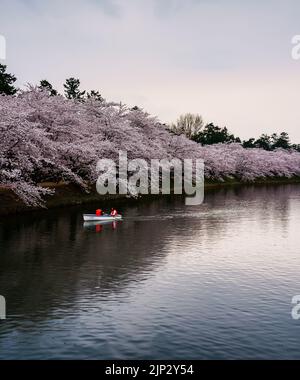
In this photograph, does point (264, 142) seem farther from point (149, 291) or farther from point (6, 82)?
point (149, 291)

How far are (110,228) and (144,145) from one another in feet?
101

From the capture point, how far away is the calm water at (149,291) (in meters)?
13.9

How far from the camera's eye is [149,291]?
19391mm

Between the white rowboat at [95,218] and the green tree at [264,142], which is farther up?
the green tree at [264,142]

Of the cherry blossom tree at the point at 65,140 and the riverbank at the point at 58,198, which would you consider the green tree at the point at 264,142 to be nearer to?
the cherry blossom tree at the point at 65,140

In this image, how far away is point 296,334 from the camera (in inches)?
579

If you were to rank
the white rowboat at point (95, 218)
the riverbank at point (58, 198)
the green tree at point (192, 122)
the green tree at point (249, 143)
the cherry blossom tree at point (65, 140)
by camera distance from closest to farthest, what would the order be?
the cherry blossom tree at point (65, 140) < the white rowboat at point (95, 218) < the riverbank at point (58, 198) < the green tree at point (192, 122) < the green tree at point (249, 143)

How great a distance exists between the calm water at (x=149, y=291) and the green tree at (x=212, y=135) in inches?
4409

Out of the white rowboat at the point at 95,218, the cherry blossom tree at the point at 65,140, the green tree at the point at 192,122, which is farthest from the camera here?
the green tree at the point at 192,122

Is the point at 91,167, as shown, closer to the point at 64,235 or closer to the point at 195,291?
the point at 64,235

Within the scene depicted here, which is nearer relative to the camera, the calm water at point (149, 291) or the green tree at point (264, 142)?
the calm water at point (149, 291)

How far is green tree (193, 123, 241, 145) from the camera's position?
148100 mm

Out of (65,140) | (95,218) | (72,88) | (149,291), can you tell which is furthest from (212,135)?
(149,291)

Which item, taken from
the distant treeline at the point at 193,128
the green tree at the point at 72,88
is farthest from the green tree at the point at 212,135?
the green tree at the point at 72,88
